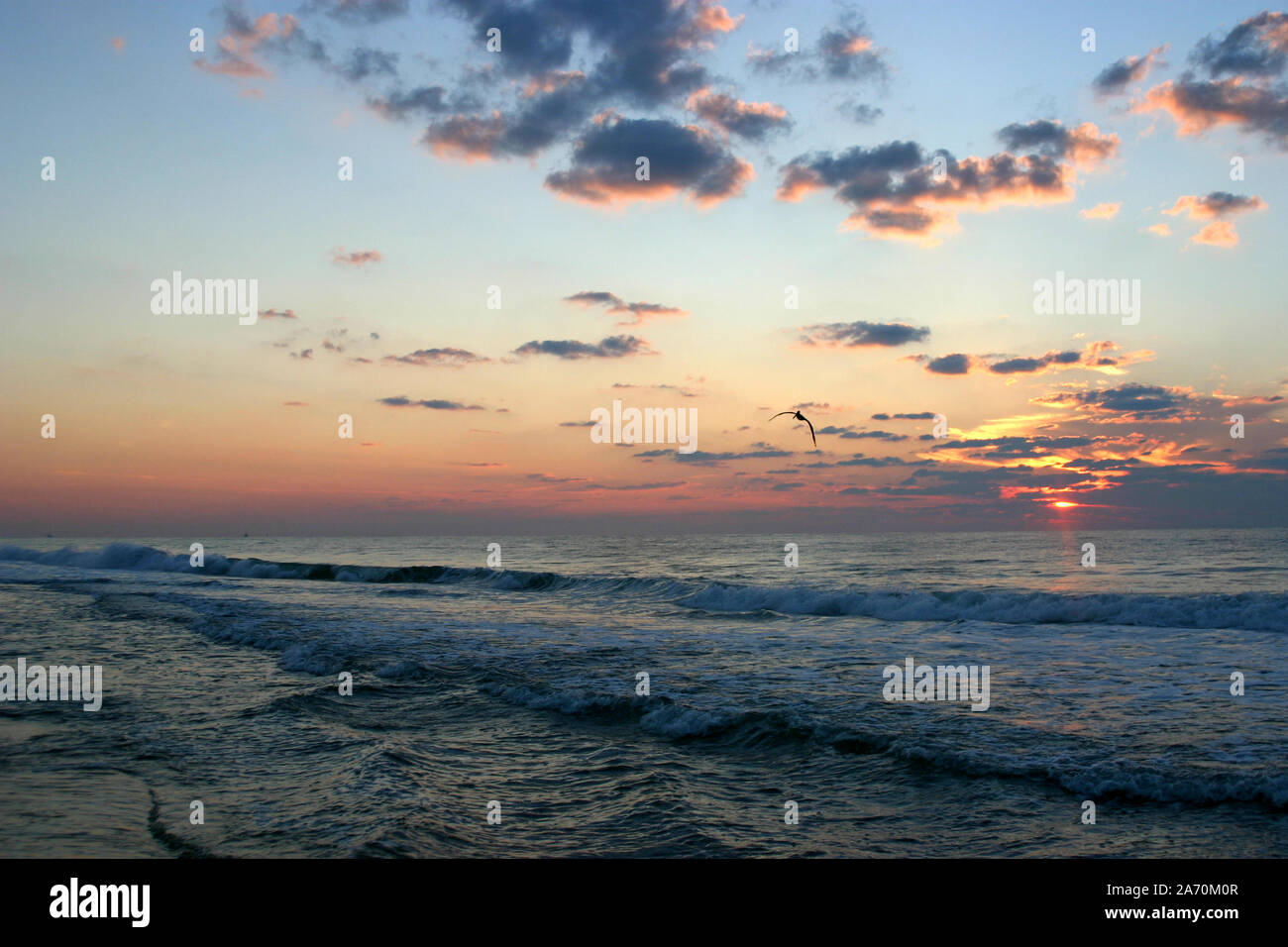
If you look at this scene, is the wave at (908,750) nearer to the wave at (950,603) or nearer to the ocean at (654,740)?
the ocean at (654,740)

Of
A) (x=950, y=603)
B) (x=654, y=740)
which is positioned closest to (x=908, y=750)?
(x=654, y=740)

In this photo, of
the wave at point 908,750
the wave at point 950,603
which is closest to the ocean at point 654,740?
the wave at point 908,750

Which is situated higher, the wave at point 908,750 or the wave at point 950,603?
the wave at point 908,750

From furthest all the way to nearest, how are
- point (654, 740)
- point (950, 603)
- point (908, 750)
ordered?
point (950, 603), point (654, 740), point (908, 750)

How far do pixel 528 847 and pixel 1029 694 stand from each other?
35.6ft

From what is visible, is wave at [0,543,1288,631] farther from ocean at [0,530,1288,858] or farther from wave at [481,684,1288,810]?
wave at [481,684,1288,810]

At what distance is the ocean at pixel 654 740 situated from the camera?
8.02m

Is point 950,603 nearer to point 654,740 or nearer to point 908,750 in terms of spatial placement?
point 908,750

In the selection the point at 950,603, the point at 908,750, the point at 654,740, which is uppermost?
the point at 908,750

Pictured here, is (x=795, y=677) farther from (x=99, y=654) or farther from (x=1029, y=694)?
(x=99, y=654)

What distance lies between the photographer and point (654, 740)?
12062 mm

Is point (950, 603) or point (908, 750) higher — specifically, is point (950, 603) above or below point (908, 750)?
below

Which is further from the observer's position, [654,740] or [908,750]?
[654,740]
